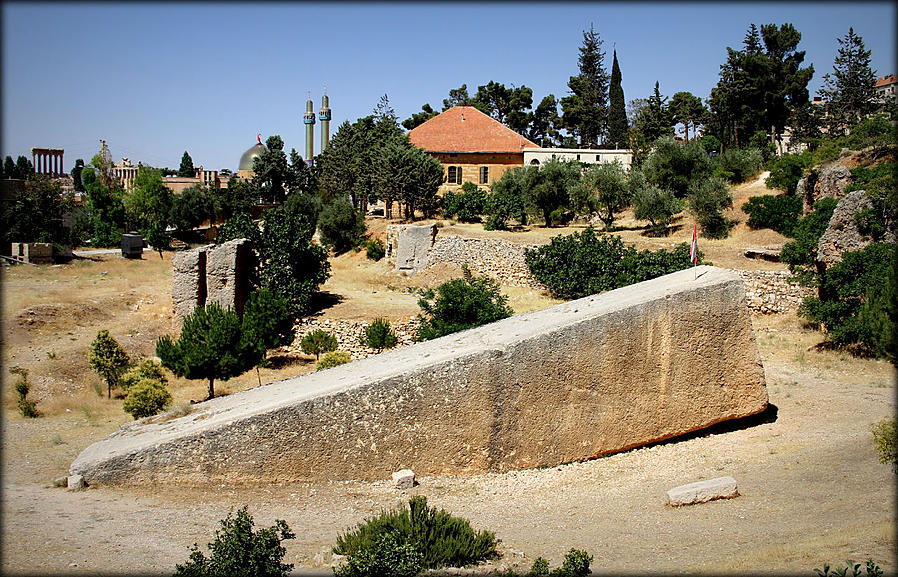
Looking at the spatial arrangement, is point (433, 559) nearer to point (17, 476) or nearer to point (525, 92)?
point (17, 476)

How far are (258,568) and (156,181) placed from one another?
42993 mm

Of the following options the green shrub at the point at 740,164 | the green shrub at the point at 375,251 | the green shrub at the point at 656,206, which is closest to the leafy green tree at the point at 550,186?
the green shrub at the point at 656,206

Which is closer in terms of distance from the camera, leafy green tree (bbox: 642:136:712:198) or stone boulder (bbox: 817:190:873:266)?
stone boulder (bbox: 817:190:873:266)

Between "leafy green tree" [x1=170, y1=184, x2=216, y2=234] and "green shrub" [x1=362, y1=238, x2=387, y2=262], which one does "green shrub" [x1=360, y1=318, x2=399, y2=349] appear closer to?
"green shrub" [x1=362, y1=238, x2=387, y2=262]

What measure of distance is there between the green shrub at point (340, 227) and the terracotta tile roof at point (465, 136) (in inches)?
423

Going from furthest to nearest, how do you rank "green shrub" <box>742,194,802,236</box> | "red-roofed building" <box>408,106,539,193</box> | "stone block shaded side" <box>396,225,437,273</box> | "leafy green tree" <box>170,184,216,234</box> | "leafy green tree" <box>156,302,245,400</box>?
"leafy green tree" <box>170,184,216,234</box>
"red-roofed building" <box>408,106,539,193</box>
"stone block shaded side" <box>396,225,437,273</box>
"green shrub" <box>742,194,802,236</box>
"leafy green tree" <box>156,302,245,400</box>

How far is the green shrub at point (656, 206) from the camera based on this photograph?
92.2ft

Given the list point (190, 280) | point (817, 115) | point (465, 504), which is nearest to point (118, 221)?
point (190, 280)

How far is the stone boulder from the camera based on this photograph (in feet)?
59.2

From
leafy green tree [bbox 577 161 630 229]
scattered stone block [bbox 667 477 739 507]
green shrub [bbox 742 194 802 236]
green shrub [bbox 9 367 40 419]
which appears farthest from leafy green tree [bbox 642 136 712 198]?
green shrub [bbox 9 367 40 419]

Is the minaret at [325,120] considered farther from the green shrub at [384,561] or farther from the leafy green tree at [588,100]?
the green shrub at [384,561]

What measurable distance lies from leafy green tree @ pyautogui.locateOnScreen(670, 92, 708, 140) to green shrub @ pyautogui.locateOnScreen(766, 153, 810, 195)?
24.4 metres

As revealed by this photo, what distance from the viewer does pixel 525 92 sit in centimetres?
6206

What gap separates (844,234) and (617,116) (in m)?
36.9
